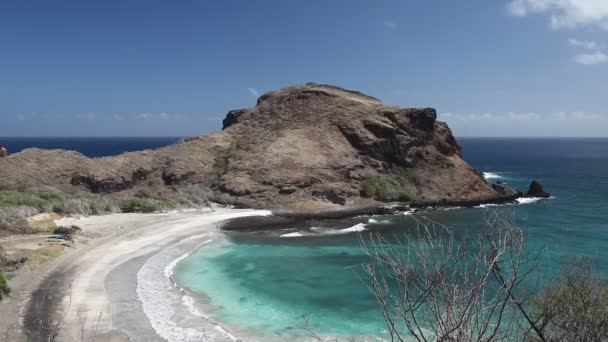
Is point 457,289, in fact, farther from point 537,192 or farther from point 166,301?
point 537,192

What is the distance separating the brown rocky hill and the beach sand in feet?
50.7

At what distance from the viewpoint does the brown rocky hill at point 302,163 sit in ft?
151

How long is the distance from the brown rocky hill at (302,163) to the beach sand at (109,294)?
15468mm

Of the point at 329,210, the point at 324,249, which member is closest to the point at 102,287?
the point at 324,249

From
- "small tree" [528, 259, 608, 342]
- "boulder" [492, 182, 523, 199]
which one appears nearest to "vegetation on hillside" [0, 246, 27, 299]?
"small tree" [528, 259, 608, 342]

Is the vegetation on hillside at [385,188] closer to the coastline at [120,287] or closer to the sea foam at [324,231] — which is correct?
the sea foam at [324,231]

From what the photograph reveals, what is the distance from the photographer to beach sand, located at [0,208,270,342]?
599 inches

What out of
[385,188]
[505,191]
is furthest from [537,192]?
[385,188]

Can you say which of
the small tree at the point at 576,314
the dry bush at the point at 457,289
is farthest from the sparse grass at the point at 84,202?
the small tree at the point at 576,314

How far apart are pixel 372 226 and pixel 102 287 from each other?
23.9m

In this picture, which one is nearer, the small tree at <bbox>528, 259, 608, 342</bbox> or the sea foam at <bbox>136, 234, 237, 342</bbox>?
the small tree at <bbox>528, 259, 608, 342</bbox>

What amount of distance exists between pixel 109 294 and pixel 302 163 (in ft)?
110

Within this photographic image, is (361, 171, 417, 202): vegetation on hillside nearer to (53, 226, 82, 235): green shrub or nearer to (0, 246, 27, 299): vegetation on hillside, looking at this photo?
(53, 226, 82, 235): green shrub

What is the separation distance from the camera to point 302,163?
50906 mm
